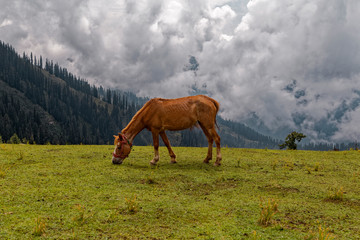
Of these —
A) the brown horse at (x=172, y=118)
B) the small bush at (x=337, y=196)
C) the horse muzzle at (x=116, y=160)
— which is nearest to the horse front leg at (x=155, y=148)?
the brown horse at (x=172, y=118)

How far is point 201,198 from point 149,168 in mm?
3709

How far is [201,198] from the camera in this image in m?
6.20

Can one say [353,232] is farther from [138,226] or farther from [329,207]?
[138,226]

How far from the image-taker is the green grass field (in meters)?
4.21

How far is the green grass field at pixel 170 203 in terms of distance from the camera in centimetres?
421

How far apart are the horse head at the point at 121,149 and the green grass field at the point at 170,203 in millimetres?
490

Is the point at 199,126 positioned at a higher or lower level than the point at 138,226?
higher

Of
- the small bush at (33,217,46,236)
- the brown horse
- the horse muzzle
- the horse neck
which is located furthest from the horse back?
the small bush at (33,217,46,236)

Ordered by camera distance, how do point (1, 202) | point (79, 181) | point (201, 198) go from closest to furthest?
point (1, 202) → point (201, 198) → point (79, 181)

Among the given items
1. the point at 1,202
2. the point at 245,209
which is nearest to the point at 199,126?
the point at 245,209

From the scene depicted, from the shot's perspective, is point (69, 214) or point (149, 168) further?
point (149, 168)

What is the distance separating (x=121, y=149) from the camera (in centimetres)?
979

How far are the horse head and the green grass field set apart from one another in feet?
1.61

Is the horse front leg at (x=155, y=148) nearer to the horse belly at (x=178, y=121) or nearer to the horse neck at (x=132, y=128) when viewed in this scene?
the horse belly at (x=178, y=121)
